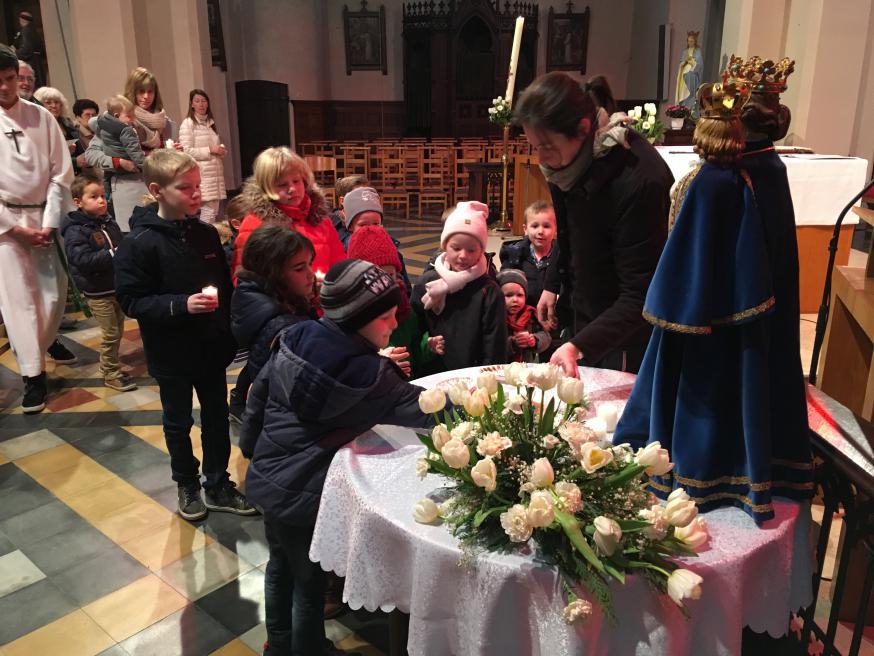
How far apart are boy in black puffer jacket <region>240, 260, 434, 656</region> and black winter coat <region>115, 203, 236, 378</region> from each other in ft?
3.59

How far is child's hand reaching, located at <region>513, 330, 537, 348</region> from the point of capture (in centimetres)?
314

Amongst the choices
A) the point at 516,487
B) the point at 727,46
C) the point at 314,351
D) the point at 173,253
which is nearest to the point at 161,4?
the point at 727,46

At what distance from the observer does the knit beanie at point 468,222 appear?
2807 mm

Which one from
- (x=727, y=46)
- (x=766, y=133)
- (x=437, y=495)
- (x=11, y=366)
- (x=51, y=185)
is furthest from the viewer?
(x=727, y=46)

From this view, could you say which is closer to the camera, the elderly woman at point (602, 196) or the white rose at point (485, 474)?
the white rose at point (485, 474)

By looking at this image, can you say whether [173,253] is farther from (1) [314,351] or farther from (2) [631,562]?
(2) [631,562]

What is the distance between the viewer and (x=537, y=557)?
138 centimetres

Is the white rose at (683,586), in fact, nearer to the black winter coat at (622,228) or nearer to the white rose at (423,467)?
the white rose at (423,467)

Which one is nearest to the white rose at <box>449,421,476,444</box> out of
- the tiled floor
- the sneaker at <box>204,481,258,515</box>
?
the tiled floor

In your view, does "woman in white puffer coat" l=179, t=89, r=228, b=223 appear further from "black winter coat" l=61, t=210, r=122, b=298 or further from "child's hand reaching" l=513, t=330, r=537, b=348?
"child's hand reaching" l=513, t=330, r=537, b=348

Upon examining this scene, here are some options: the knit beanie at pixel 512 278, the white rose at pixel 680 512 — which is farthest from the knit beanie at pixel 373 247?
the white rose at pixel 680 512

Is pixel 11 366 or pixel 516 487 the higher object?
pixel 516 487

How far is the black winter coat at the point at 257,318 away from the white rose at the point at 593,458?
160cm

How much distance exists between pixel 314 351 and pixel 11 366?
15.0 ft
